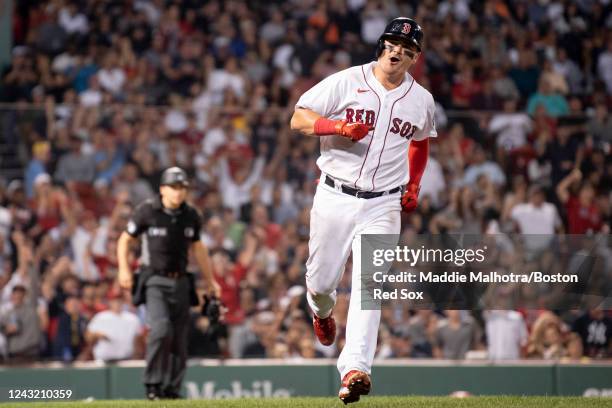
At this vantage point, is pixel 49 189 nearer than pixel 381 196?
No

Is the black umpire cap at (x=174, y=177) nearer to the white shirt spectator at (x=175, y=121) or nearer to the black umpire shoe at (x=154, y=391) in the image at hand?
the black umpire shoe at (x=154, y=391)

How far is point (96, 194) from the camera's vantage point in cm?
1373

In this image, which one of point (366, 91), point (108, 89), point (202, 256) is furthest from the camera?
point (108, 89)

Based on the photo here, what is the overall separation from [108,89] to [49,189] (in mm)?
3645

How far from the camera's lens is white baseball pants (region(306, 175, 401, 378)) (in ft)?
24.3

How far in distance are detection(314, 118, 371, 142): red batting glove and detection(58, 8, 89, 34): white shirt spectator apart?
11190 mm

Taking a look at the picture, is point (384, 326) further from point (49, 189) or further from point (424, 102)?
point (424, 102)

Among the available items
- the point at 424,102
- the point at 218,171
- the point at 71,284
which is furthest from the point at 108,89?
the point at 424,102

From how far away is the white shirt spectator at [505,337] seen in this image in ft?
42.2

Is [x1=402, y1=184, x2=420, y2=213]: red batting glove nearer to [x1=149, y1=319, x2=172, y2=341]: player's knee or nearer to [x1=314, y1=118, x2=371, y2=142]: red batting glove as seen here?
[x1=314, y1=118, x2=371, y2=142]: red batting glove

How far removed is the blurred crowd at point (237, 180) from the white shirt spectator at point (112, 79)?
2cm

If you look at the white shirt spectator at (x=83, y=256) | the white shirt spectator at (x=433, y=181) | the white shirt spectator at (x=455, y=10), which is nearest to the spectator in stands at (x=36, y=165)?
the white shirt spectator at (x=83, y=256)

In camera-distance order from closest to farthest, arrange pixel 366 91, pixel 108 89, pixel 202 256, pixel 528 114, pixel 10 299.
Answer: pixel 366 91, pixel 202 256, pixel 10 299, pixel 528 114, pixel 108 89

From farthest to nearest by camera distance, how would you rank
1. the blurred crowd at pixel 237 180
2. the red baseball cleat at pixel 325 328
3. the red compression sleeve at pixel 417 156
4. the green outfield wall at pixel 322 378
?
the blurred crowd at pixel 237 180, the green outfield wall at pixel 322 378, the red baseball cleat at pixel 325 328, the red compression sleeve at pixel 417 156
